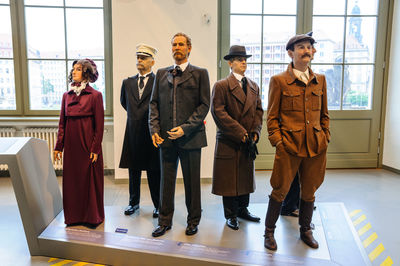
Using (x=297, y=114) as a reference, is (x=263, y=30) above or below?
above

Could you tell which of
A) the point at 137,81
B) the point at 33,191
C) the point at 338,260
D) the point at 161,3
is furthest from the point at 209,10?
the point at 338,260

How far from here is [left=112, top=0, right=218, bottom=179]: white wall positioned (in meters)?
3.98

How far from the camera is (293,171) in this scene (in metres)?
2.21

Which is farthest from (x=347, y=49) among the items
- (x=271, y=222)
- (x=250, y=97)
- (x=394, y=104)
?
(x=271, y=222)

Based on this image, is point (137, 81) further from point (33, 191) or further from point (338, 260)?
point (338, 260)

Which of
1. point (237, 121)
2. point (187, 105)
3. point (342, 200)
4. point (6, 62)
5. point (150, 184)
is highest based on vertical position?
point (6, 62)

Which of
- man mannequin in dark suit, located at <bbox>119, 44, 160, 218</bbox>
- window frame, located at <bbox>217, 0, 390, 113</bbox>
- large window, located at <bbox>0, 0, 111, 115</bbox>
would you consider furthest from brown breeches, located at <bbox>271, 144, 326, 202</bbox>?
large window, located at <bbox>0, 0, 111, 115</bbox>

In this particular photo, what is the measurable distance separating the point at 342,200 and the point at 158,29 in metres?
3.26

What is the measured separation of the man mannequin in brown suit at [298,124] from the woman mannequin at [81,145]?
147cm

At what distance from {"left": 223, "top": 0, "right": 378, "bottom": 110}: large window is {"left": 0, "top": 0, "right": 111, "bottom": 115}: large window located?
2.18 m

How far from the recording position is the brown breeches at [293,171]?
7.16ft

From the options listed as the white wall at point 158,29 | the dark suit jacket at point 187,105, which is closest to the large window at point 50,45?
the white wall at point 158,29

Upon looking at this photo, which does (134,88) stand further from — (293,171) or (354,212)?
(354,212)

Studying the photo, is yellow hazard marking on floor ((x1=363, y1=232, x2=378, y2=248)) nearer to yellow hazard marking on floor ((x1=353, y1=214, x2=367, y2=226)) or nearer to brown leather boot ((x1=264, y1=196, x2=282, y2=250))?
yellow hazard marking on floor ((x1=353, y1=214, x2=367, y2=226))
